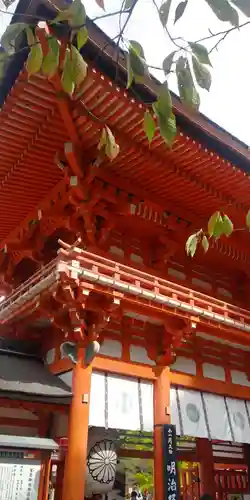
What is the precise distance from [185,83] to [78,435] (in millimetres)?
6509

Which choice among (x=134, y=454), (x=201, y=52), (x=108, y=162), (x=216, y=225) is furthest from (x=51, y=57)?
(x=134, y=454)

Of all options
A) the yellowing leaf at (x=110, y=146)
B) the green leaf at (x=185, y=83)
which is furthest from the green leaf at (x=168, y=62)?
the yellowing leaf at (x=110, y=146)

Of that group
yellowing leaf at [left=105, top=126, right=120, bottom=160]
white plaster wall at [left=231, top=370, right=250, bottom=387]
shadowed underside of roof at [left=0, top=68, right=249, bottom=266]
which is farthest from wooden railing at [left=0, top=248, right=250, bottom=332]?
yellowing leaf at [left=105, top=126, right=120, bottom=160]

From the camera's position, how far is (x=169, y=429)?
852cm

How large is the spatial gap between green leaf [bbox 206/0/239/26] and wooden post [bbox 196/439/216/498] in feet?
40.0

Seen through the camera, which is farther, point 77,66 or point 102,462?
point 102,462

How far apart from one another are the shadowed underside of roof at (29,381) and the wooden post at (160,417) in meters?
1.99

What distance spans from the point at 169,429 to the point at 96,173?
5170mm

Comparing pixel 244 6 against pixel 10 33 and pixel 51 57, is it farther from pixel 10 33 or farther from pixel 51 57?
pixel 10 33

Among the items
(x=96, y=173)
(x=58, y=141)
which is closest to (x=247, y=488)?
(x=96, y=173)

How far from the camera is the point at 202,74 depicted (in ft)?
8.57

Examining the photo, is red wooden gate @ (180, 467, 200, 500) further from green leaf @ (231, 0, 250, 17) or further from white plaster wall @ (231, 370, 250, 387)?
green leaf @ (231, 0, 250, 17)

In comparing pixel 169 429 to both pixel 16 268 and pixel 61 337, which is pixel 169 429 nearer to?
pixel 61 337

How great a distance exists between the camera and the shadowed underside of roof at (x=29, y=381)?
7.78 meters
